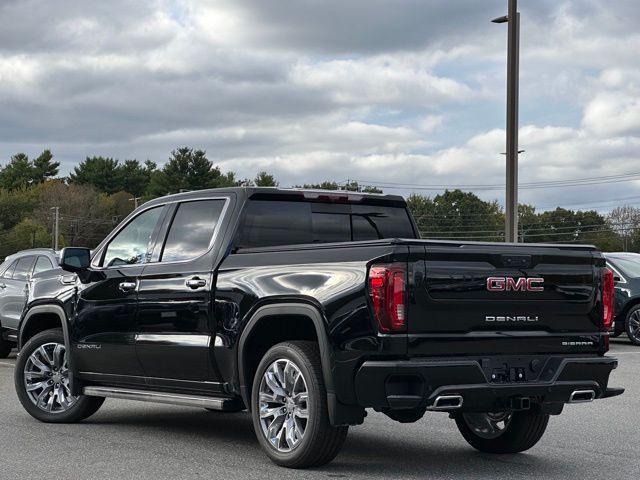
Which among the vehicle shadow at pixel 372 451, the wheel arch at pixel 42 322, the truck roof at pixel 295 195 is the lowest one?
the vehicle shadow at pixel 372 451

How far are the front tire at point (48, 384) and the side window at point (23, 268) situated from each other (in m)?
7.52

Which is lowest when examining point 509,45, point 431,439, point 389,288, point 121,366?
point 431,439

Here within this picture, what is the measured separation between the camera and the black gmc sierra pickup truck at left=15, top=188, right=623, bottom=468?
6.71 metres

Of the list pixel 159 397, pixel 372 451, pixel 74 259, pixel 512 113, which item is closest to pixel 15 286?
pixel 74 259

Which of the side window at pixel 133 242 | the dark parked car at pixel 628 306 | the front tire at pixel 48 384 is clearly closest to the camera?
the side window at pixel 133 242

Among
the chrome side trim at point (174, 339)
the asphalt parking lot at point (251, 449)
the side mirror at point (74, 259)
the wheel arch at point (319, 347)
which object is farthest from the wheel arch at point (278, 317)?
the side mirror at point (74, 259)

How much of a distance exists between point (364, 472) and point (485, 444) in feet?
4.66

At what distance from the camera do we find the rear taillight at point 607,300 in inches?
296

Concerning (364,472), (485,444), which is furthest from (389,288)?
(485,444)

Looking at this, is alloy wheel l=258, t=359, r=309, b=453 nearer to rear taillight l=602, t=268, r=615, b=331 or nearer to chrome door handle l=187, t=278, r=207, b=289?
chrome door handle l=187, t=278, r=207, b=289

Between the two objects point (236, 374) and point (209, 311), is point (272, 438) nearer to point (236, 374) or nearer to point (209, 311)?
point (236, 374)

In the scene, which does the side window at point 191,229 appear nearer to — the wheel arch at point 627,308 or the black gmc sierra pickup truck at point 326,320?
the black gmc sierra pickup truck at point 326,320

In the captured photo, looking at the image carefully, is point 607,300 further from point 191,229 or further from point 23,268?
point 23,268

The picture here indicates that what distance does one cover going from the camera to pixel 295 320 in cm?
751
